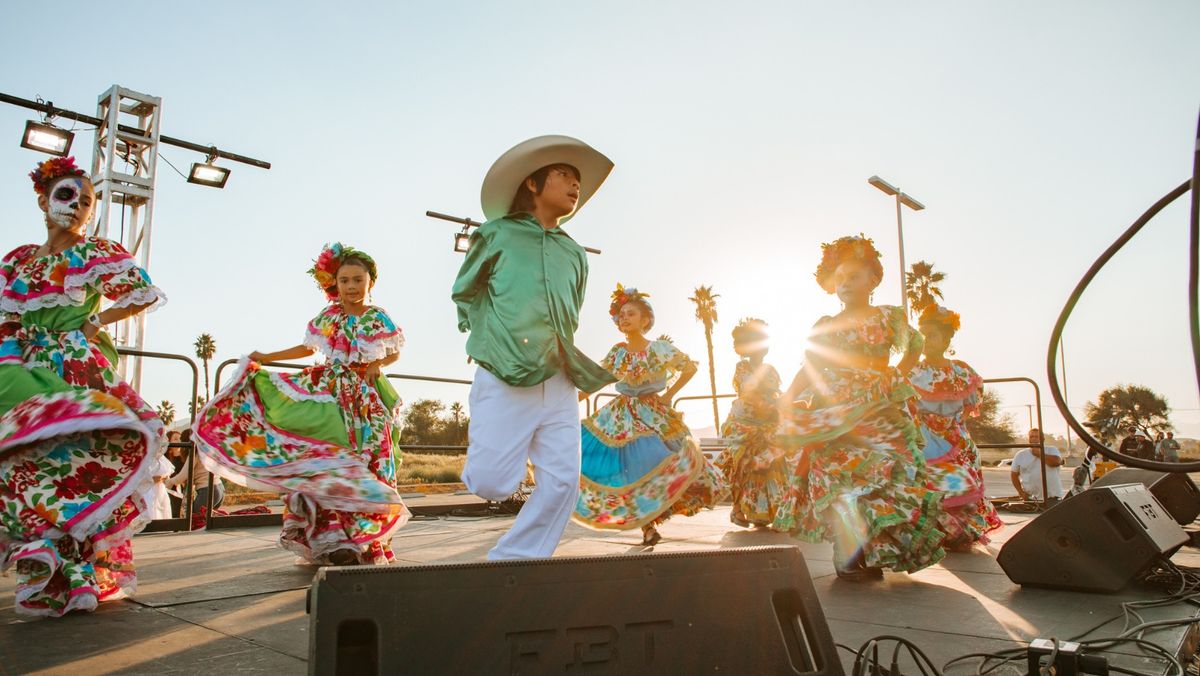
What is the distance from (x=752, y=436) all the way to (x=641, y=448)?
1.44 metres

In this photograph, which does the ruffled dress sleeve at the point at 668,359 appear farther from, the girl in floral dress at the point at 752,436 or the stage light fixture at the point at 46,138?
the stage light fixture at the point at 46,138

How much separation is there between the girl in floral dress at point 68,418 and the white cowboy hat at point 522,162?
1650 millimetres

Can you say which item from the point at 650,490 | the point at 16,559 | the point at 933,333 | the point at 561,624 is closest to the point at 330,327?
the point at 16,559

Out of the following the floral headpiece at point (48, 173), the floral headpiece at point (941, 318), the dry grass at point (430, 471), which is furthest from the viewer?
the dry grass at point (430, 471)

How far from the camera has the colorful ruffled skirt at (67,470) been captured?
10.2 feet

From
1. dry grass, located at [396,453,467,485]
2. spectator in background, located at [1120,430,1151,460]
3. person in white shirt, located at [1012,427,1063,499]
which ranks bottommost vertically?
dry grass, located at [396,453,467,485]

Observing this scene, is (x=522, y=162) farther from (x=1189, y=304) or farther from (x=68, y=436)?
(x=1189, y=304)

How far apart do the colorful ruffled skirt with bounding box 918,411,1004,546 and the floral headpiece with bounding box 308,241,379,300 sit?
361cm

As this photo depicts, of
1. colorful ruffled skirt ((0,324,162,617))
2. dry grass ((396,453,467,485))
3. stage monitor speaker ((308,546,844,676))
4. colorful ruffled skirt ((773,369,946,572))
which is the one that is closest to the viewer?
stage monitor speaker ((308,546,844,676))

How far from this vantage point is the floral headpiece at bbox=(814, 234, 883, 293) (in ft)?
14.5

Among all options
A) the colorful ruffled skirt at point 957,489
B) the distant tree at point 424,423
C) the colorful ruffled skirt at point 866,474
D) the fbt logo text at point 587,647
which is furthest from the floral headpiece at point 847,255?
the distant tree at point 424,423

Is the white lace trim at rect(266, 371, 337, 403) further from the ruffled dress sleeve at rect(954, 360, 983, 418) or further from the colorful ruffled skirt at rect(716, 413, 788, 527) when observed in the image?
the ruffled dress sleeve at rect(954, 360, 983, 418)

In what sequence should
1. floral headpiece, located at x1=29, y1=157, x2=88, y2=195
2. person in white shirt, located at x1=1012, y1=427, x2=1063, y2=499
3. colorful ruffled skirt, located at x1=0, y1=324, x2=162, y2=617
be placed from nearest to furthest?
colorful ruffled skirt, located at x1=0, y1=324, x2=162, y2=617 → floral headpiece, located at x1=29, y1=157, x2=88, y2=195 → person in white shirt, located at x1=1012, y1=427, x2=1063, y2=499

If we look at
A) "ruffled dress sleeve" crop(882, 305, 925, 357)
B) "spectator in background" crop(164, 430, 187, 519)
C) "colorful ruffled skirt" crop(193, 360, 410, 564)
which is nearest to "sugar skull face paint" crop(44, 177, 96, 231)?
"colorful ruffled skirt" crop(193, 360, 410, 564)
